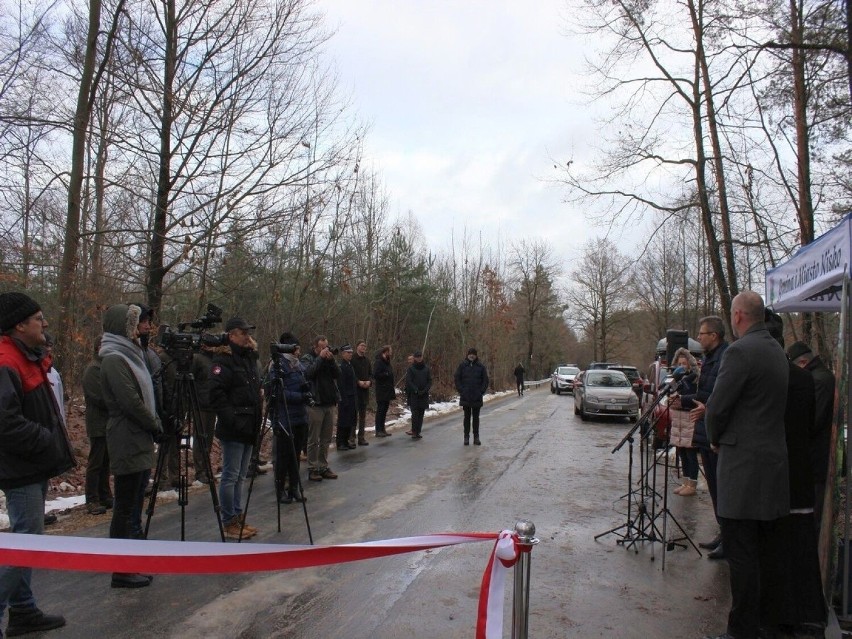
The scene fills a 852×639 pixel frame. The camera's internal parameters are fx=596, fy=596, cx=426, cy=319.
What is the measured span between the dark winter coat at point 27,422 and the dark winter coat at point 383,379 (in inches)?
387

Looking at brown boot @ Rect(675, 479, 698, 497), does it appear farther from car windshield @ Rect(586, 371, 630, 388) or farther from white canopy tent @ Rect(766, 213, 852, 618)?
car windshield @ Rect(586, 371, 630, 388)

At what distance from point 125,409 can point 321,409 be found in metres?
4.44

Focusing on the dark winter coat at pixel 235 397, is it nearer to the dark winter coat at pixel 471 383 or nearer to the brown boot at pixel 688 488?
the brown boot at pixel 688 488

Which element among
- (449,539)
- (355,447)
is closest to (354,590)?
(449,539)

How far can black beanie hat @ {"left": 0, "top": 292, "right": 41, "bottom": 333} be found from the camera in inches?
150

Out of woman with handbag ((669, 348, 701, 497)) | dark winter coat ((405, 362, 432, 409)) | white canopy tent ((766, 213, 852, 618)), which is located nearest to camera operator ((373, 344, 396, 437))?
dark winter coat ((405, 362, 432, 409))

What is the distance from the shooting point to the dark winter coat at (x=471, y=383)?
42.1ft

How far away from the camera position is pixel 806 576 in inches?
157

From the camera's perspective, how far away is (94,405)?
690cm

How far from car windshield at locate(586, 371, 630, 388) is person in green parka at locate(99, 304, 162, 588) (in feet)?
57.4

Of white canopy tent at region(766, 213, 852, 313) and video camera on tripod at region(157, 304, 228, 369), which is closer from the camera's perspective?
white canopy tent at region(766, 213, 852, 313)

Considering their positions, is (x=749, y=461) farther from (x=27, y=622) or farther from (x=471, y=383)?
(x=471, y=383)

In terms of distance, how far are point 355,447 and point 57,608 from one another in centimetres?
791

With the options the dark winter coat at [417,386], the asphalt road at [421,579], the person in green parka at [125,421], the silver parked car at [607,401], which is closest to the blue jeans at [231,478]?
the asphalt road at [421,579]
